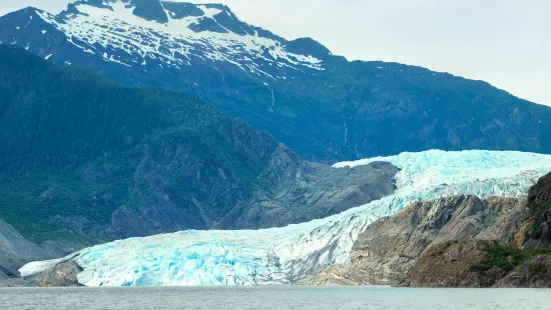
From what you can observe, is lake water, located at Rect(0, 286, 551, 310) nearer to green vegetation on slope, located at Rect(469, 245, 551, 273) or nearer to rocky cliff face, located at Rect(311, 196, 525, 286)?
green vegetation on slope, located at Rect(469, 245, 551, 273)

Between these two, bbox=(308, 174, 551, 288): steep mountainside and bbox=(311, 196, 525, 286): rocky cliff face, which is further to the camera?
bbox=(311, 196, 525, 286): rocky cliff face

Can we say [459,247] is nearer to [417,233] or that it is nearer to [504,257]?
[504,257]

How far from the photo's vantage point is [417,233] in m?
190

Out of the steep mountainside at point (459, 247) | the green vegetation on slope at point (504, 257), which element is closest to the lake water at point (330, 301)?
the green vegetation on slope at point (504, 257)

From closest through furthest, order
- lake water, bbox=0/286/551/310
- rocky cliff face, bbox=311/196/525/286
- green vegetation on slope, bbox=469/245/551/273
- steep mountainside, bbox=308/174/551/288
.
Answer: lake water, bbox=0/286/551/310 → green vegetation on slope, bbox=469/245/551/273 → steep mountainside, bbox=308/174/551/288 → rocky cliff face, bbox=311/196/525/286

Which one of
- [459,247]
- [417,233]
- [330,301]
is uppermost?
[459,247]

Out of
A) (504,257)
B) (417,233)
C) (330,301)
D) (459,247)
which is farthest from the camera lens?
(417,233)

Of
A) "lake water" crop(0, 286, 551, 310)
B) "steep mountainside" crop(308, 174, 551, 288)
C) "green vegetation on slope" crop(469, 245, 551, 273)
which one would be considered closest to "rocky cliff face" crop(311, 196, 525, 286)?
"steep mountainside" crop(308, 174, 551, 288)

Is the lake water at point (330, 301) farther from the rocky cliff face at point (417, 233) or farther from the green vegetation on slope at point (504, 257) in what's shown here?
the rocky cliff face at point (417, 233)

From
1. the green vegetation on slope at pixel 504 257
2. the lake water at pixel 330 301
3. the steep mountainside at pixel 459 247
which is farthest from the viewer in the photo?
the steep mountainside at pixel 459 247

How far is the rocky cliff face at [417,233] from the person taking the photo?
578 feet

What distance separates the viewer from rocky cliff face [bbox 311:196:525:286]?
176288 millimetres

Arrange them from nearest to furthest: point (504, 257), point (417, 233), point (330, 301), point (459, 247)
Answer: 1. point (330, 301)
2. point (504, 257)
3. point (459, 247)
4. point (417, 233)

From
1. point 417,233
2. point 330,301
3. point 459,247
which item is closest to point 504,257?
point 459,247
